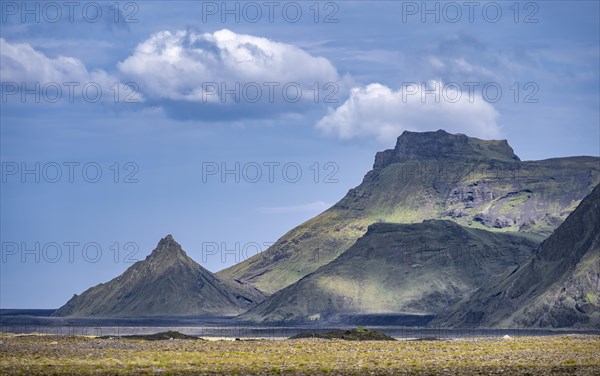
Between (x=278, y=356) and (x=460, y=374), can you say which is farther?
(x=278, y=356)

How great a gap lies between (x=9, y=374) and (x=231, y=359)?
29488mm

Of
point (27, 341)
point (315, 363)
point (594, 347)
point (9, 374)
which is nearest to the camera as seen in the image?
point (9, 374)

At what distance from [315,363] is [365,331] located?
7330 centimetres

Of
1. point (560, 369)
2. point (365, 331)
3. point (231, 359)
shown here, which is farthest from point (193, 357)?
point (365, 331)

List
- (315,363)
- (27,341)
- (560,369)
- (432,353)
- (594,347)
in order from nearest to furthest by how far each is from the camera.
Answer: (560,369), (315,363), (432,353), (594,347), (27,341)

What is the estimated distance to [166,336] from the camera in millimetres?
197875

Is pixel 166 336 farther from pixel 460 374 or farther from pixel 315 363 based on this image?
pixel 460 374

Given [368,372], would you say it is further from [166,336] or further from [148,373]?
[166,336]

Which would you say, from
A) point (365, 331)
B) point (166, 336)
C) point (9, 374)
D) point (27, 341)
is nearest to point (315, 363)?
point (9, 374)

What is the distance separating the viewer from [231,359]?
402ft

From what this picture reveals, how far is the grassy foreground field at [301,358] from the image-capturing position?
105438 mm

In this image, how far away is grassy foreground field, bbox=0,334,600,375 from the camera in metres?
105

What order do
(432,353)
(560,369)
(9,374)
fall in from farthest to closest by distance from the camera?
(432,353), (560,369), (9,374)

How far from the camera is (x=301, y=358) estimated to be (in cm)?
12238
